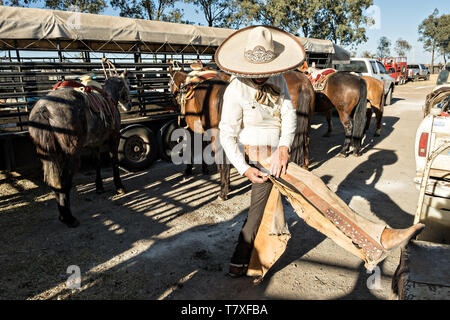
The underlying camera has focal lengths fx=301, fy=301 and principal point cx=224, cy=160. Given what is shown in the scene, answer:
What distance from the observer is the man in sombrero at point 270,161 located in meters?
2.23

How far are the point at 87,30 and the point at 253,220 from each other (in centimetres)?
624

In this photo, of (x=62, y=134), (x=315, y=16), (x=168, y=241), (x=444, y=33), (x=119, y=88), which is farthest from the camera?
(x=444, y=33)

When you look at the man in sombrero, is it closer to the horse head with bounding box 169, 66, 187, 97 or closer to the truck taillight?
the truck taillight

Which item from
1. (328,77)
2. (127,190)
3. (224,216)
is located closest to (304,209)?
(224,216)

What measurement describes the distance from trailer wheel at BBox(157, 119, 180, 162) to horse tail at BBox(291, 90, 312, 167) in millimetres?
3017

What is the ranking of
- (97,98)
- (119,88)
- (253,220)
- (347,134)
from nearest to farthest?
(253,220) → (97,98) → (119,88) → (347,134)

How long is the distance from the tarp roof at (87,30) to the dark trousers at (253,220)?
5854mm

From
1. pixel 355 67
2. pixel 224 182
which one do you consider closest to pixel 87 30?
pixel 224 182

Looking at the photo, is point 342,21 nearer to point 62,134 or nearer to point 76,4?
point 76,4

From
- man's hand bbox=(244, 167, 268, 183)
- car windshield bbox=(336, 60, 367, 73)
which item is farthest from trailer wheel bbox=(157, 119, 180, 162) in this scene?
car windshield bbox=(336, 60, 367, 73)

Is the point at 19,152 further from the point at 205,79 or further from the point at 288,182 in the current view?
the point at 288,182

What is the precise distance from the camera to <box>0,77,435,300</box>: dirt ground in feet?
9.55

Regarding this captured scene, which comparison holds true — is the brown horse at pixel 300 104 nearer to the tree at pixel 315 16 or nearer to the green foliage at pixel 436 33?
the tree at pixel 315 16

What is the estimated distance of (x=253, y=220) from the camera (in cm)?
281
